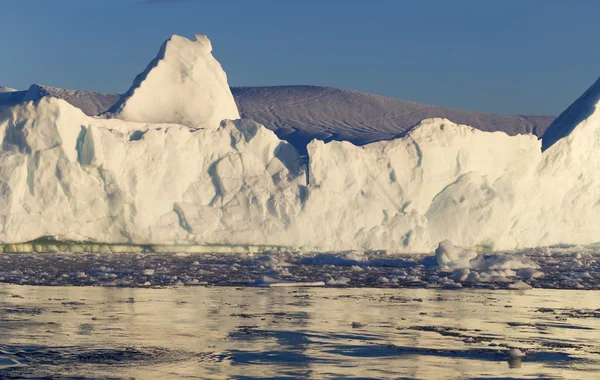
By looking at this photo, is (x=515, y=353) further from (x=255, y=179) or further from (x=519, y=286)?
(x=255, y=179)

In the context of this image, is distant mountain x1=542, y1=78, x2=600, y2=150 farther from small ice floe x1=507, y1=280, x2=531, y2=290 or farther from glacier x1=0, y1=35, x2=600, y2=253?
small ice floe x1=507, y1=280, x2=531, y2=290

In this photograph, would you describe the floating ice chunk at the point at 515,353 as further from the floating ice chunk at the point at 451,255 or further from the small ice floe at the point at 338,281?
the floating ice chunk at the point at 451,255

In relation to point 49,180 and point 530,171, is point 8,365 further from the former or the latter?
point 530,171

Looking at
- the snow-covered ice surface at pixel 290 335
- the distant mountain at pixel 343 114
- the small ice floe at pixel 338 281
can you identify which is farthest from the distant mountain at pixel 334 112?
the snow-covered ice surface at pixel 290 335

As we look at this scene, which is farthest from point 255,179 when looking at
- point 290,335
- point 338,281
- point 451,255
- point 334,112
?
point 334,112

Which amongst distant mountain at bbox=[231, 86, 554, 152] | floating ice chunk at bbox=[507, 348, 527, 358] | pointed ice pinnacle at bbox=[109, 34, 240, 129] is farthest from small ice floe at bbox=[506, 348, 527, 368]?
distant mountain at bbox=[231, 86, 554, 152]

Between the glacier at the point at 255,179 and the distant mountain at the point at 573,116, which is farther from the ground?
the distant mountain at the point at 573,116
